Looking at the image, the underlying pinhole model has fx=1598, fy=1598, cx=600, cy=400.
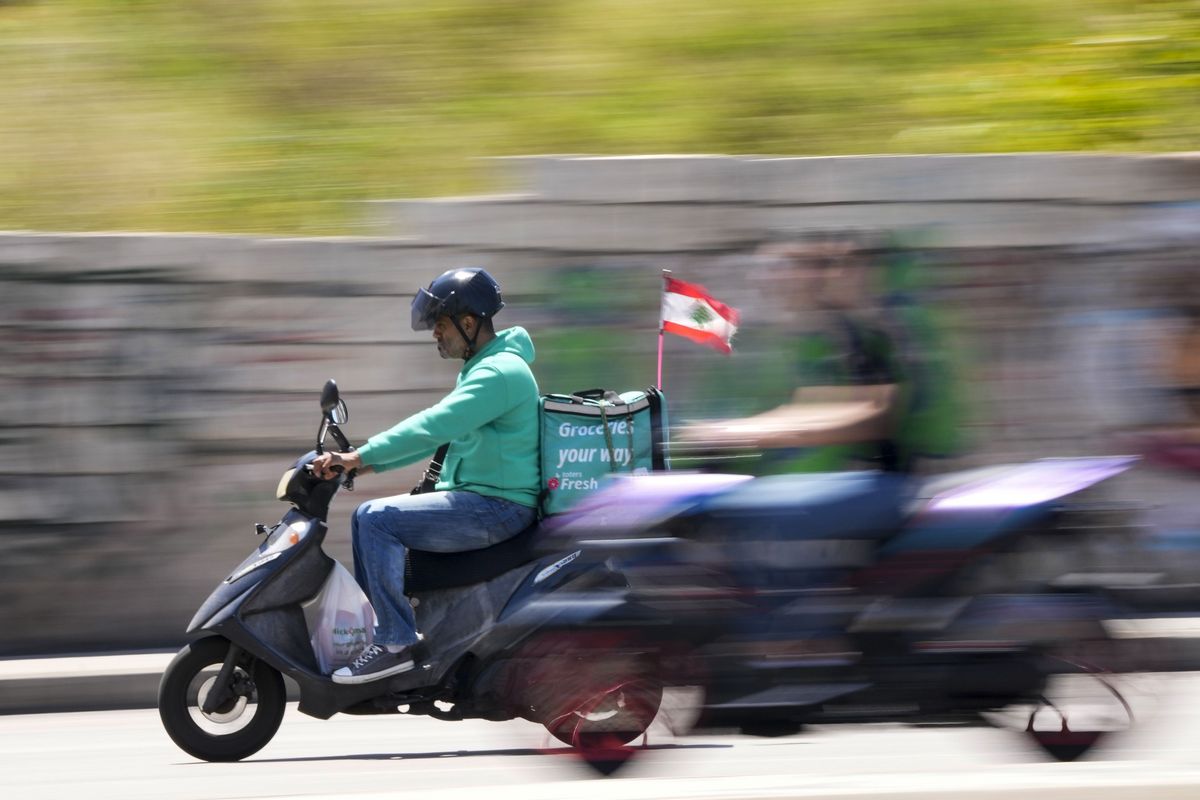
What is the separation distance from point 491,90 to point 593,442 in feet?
14.9

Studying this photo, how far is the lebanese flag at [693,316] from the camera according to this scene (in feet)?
19.1

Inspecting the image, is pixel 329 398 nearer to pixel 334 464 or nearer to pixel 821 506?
pixel 334 464

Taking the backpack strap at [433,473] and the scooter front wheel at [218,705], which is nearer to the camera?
the scooter front wheel at [218,705]

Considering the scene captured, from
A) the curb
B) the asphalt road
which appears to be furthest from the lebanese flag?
the curb

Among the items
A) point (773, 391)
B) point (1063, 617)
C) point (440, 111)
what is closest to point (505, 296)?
point (773, 391)

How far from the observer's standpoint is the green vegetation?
330 inches

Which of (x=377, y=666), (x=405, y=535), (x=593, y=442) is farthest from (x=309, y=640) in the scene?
(x=593, y=442)

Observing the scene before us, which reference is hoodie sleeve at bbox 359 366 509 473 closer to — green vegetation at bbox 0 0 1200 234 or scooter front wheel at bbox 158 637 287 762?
scooter front wheel at bbox 158 637 287 762

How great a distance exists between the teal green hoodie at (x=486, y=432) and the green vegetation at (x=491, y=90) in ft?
9.12

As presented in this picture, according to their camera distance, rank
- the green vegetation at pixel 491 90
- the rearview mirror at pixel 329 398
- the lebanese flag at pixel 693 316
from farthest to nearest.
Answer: the green vegetation at pixel 491 90, the lebanese flag at pixel 693 316, the rearview mirror at pixel 329 398

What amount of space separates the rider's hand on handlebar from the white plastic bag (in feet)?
1.08

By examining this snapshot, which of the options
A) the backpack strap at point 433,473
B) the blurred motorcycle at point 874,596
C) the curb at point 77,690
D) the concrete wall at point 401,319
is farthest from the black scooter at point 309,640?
the concrete wall at point 401,319

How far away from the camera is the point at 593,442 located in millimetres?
5258

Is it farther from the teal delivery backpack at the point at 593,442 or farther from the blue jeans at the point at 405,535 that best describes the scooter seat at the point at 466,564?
Answer: the teal delivery backpack at the point at 593,442
